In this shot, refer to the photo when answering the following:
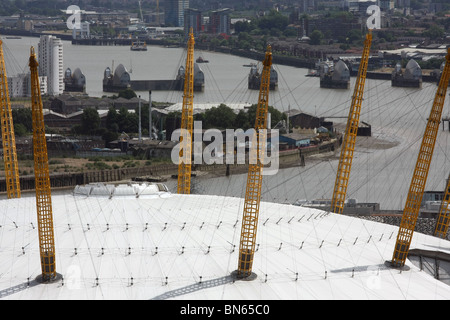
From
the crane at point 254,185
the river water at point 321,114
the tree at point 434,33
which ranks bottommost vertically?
the river water at point 321,114

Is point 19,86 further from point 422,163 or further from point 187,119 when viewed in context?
point 422,163

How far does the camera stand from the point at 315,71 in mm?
45969

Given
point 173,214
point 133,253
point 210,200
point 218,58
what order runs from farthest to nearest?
point 218,58 < point 210,200 < point 173,214 < point 133,253

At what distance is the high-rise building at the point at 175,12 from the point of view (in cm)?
7962

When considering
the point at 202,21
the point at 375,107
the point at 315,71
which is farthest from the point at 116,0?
the point at 375,107

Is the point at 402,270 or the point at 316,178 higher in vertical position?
the point at 402,270

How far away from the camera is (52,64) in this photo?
38.1 meters

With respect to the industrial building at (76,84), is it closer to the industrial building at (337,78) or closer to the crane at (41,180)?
the industrial building at (337,78)

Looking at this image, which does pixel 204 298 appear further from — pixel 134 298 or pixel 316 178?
pixel 316 178

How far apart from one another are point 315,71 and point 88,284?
123ft

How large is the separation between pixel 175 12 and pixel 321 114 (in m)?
50.6

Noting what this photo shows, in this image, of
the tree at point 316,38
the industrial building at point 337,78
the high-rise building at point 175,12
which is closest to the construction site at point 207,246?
the industrial building at point 337,78

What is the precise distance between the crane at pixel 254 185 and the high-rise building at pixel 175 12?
70.1 meters

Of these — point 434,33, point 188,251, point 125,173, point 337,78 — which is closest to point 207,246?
point 188,251
